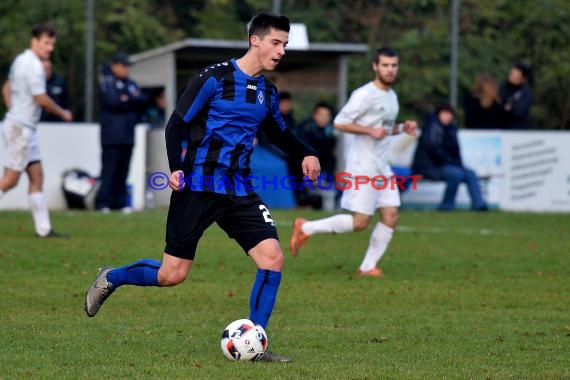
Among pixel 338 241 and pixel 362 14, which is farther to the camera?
pixel 362 14

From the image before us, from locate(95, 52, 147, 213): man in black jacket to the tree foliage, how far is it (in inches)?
278

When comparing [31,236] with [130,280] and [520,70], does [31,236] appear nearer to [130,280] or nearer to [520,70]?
[130,280]

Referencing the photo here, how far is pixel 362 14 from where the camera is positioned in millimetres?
28875

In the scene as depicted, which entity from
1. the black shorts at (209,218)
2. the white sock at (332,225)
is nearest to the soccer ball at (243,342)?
the black shorts at (209,218)

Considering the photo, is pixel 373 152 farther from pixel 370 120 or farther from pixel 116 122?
pixel 116 122

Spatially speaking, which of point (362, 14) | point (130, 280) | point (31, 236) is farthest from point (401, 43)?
point (130, 280)

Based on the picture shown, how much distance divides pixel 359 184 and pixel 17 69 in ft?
14.4

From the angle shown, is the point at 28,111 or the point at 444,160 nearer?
the point at 28,111

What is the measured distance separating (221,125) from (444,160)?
13607mm

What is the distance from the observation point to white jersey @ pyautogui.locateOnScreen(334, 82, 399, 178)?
477 inches

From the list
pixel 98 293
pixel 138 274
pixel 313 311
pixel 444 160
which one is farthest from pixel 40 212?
pixel 444 160

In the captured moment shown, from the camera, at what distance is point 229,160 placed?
7934 millimetres

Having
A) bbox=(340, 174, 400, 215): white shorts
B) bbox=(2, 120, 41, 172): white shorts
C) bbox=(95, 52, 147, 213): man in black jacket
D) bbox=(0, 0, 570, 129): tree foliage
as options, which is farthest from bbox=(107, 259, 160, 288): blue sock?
bbox=(0, 0, 570, 129): tree foliage

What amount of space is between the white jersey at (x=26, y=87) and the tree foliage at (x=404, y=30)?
1197cm
